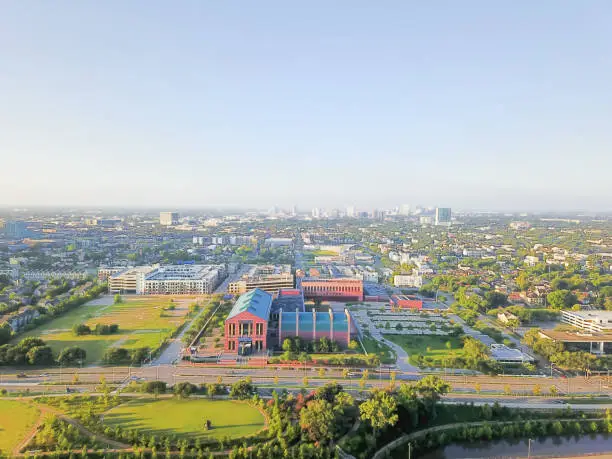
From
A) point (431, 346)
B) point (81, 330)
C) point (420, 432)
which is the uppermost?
point (81, 330)

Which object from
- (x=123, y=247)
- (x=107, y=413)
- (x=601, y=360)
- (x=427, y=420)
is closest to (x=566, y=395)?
(x=601, y=360)

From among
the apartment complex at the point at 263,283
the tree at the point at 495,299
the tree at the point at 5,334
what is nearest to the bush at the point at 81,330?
the tree at the point at 5,334

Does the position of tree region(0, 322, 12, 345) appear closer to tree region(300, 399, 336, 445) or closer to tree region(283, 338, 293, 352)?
tree region(283, 338, 293, 352)

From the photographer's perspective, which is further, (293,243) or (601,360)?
(293,243)

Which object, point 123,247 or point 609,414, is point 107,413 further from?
point 123,247

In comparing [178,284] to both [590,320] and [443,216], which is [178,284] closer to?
[590,320]

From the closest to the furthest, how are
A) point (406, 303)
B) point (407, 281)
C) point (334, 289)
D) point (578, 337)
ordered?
point (578, 337)
point (406, 303)
point (334, 289)
point (407, 281)

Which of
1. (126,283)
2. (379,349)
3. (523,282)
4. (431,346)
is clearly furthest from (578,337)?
(126,283)
